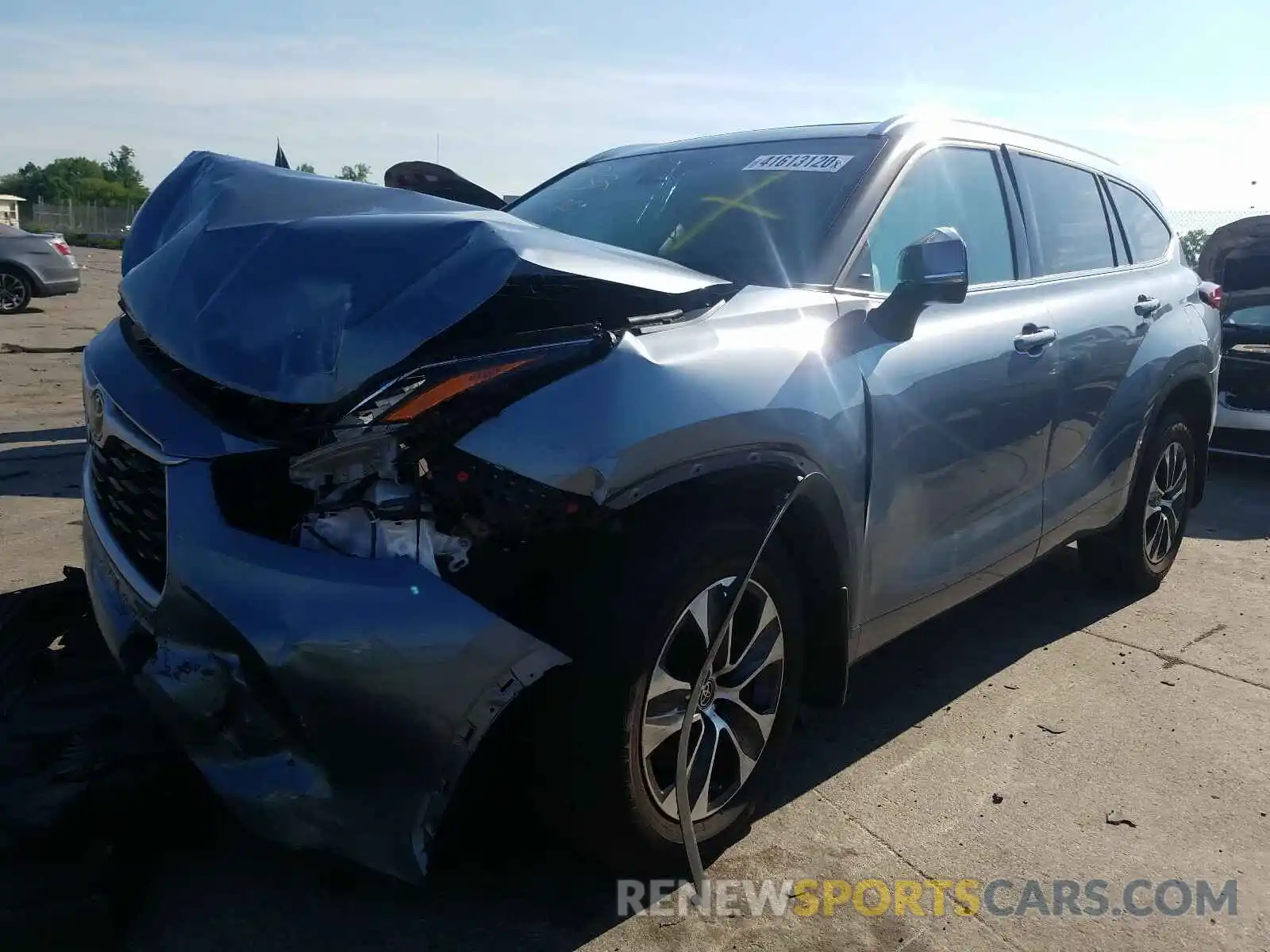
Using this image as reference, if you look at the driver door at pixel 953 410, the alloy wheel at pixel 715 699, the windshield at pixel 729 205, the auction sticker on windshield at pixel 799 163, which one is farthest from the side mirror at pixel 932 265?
the alloy wheel at pixel 715 699

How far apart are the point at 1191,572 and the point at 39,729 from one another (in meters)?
5.08

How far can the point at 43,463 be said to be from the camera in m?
6.68

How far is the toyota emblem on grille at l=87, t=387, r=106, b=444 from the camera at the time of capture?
2547 millimetres

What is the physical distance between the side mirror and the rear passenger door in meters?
1.01

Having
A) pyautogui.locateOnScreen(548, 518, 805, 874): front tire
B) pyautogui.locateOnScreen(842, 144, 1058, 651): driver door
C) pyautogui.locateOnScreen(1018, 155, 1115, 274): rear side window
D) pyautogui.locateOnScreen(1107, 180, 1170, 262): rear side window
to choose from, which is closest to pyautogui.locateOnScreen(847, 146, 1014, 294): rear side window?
pyautogui.locateOnScreen(842, 144, 1058, 651): driver door

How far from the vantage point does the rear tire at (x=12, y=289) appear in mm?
16141

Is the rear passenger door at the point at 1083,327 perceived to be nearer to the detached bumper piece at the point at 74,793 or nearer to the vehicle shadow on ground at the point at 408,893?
the vehicle shadow on ground at the point at 408,893

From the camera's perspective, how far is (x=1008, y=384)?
3.46 meters

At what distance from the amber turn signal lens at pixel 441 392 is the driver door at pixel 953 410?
3.80ft

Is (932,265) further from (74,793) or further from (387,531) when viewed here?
(74,793)

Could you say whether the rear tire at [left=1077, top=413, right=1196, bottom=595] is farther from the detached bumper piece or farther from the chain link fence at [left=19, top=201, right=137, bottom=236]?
the chain link fence at [left=19, top=201, right=137, bottom=236]

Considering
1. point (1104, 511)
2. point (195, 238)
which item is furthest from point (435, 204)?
point (1104, 511)

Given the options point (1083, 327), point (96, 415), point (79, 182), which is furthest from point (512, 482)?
point (79, 182)

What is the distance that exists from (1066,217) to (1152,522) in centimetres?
149
